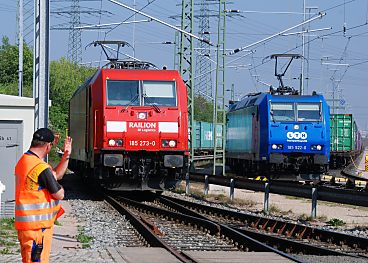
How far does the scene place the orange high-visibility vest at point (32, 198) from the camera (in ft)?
23.7

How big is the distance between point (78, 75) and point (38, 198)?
227ft

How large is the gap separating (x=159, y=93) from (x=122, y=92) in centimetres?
100

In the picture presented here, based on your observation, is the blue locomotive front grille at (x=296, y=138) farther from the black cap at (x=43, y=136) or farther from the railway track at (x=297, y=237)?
the black cap at (x=43, y=136)

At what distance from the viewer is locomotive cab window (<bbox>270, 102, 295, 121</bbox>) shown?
93.1ft

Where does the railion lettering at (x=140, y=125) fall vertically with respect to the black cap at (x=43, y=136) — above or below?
above

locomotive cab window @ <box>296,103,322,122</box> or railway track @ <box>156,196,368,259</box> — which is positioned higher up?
locomotive cab window @ <box>296,103,322,122</box>

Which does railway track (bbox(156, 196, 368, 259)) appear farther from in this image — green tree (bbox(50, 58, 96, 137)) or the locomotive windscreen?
green tree (bbox(50, 58, 96, 137))

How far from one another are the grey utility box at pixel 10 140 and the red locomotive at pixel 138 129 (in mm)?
5385

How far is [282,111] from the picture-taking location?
93.5ft

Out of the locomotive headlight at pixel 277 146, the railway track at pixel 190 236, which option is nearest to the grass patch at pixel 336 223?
the railway track at pixel 190 236

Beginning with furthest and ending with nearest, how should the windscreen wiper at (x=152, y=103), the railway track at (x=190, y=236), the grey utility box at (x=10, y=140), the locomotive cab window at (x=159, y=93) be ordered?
the locomotive cab window at (x=159, y=93) < the windscreen wiper at (x=152, y=103) < the grey utility box at (x=10, y=140) < the railway track at (x=190, y=236)

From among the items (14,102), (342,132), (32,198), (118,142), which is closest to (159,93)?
(118,142)

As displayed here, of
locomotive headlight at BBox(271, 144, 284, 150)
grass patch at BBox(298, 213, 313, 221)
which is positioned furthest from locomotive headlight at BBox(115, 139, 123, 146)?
locomotive headlight at BBox(271, 144, 284, 150)

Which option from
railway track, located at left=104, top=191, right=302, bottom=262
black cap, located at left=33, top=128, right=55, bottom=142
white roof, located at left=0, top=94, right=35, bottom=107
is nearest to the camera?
black cap, located at left=33, top=128, right=55, bottom=142
